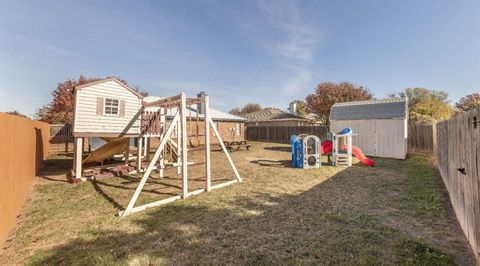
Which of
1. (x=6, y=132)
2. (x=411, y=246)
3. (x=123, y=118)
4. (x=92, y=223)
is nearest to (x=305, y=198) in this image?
(x=411, y=246)

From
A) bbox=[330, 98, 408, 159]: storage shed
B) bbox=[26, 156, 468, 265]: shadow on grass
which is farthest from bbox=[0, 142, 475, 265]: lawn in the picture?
bbox=[330, 98, 408, 159]: storage shed

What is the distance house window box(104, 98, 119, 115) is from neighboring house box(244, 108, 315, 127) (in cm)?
3105

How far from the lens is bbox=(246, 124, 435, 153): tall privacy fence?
1650 cm

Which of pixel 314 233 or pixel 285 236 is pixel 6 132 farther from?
pixel 314 233

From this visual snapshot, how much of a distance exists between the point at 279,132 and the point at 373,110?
15.1 meters

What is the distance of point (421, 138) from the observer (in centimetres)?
1691

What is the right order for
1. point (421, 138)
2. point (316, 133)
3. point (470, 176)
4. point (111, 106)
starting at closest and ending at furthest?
point (470, 176)
point (111, 106)
point (421, 138)
point (316, 133)

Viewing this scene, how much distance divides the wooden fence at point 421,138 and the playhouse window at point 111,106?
65.0 feet

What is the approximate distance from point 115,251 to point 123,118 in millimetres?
8676

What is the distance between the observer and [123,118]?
37.7 ft

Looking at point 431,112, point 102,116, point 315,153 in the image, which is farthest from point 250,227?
point 431,112

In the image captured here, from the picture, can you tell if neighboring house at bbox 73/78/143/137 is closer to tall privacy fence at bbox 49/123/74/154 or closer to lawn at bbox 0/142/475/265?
lawn at bbox 0/142/475/265

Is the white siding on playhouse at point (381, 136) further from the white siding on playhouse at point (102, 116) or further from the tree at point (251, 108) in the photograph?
the tree at point (251, 108)

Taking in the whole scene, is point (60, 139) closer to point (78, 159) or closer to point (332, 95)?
point (78, 159)
